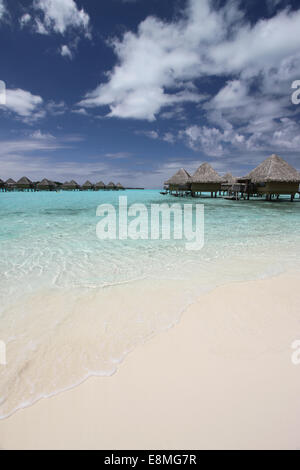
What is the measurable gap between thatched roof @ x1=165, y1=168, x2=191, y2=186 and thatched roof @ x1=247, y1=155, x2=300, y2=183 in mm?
9755

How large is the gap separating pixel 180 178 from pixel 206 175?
4613mm

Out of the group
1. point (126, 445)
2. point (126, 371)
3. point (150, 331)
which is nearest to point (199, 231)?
point (150, 331)

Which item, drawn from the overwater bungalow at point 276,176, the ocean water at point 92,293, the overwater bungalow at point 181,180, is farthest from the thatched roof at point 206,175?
the ocean water at point 92,293

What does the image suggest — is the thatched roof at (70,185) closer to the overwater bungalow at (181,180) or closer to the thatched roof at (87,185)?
the thatched roof at (87,185)

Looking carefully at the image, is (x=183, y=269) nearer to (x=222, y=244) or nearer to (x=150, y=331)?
(x=150, y=331)

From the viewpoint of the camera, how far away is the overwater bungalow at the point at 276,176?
65.5 feet

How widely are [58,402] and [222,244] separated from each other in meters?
5.17

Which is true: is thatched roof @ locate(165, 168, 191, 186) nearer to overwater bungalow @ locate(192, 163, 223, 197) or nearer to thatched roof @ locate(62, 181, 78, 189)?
overwater bungalow @ locate(192, 163, 223, 197)

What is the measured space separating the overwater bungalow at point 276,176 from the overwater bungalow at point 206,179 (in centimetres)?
485

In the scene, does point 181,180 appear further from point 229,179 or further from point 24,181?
point 24,181

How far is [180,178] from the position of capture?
2992 cm

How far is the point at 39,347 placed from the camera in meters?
1.94

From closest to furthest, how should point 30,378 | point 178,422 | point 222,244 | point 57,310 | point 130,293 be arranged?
1. point 178,422
2. point 30,378
3. point 57,310
4. point 130,293
5. point 222,244

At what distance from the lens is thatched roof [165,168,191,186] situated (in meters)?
29.4
